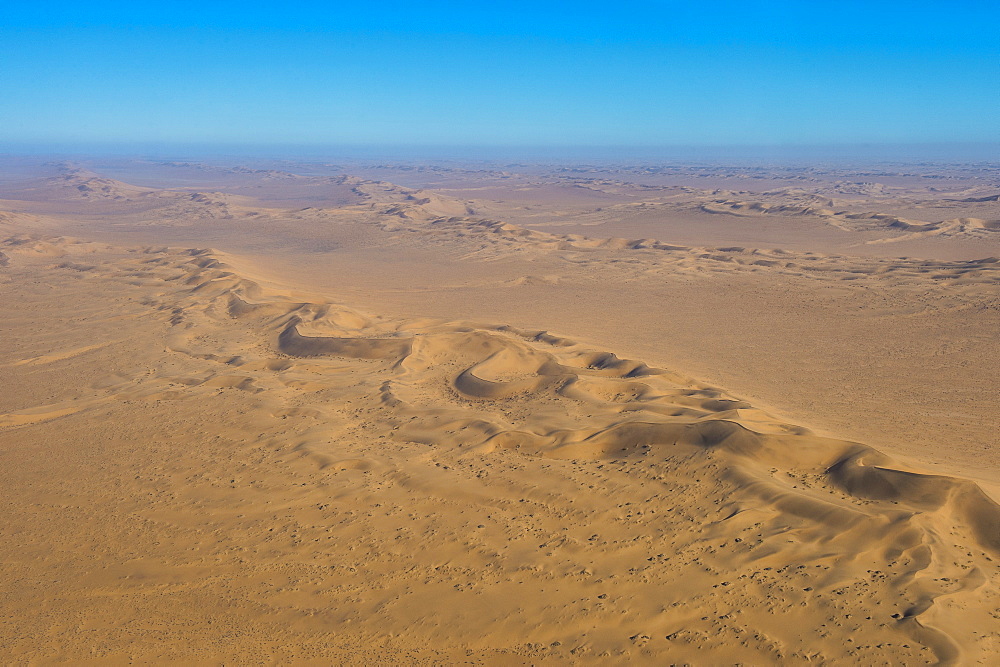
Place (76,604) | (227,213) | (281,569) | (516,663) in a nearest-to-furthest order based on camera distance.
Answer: (516,663)
(76,604)
(281,569)
(227,213)

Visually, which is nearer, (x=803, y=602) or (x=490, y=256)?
(x=803, y=602)

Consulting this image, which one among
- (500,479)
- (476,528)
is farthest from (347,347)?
(476,528)

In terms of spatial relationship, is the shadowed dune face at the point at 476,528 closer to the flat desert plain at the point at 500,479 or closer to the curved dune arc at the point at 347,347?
the flat desert plain at the point at 500,479

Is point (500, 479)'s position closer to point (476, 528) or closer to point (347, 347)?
point (476, 528)

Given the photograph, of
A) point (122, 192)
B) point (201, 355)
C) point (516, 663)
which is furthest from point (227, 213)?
point (516, 663)

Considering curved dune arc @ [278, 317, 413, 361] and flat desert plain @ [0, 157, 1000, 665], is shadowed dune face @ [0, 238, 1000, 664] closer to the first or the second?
flat desert plain @ [0, 157, 1000, 665]

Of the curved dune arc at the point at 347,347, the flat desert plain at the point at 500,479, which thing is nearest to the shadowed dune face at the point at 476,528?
the flat desert plain at the point at 500,479

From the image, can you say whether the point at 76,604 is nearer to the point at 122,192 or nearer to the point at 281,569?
the point at 281,569

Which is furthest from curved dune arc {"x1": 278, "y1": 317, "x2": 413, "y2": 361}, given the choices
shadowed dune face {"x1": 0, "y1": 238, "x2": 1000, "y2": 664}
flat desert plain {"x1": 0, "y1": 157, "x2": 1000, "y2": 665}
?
shadowed dune face {"x1": 0, "y1": 238, "x2": 1000, "y2": 664}
